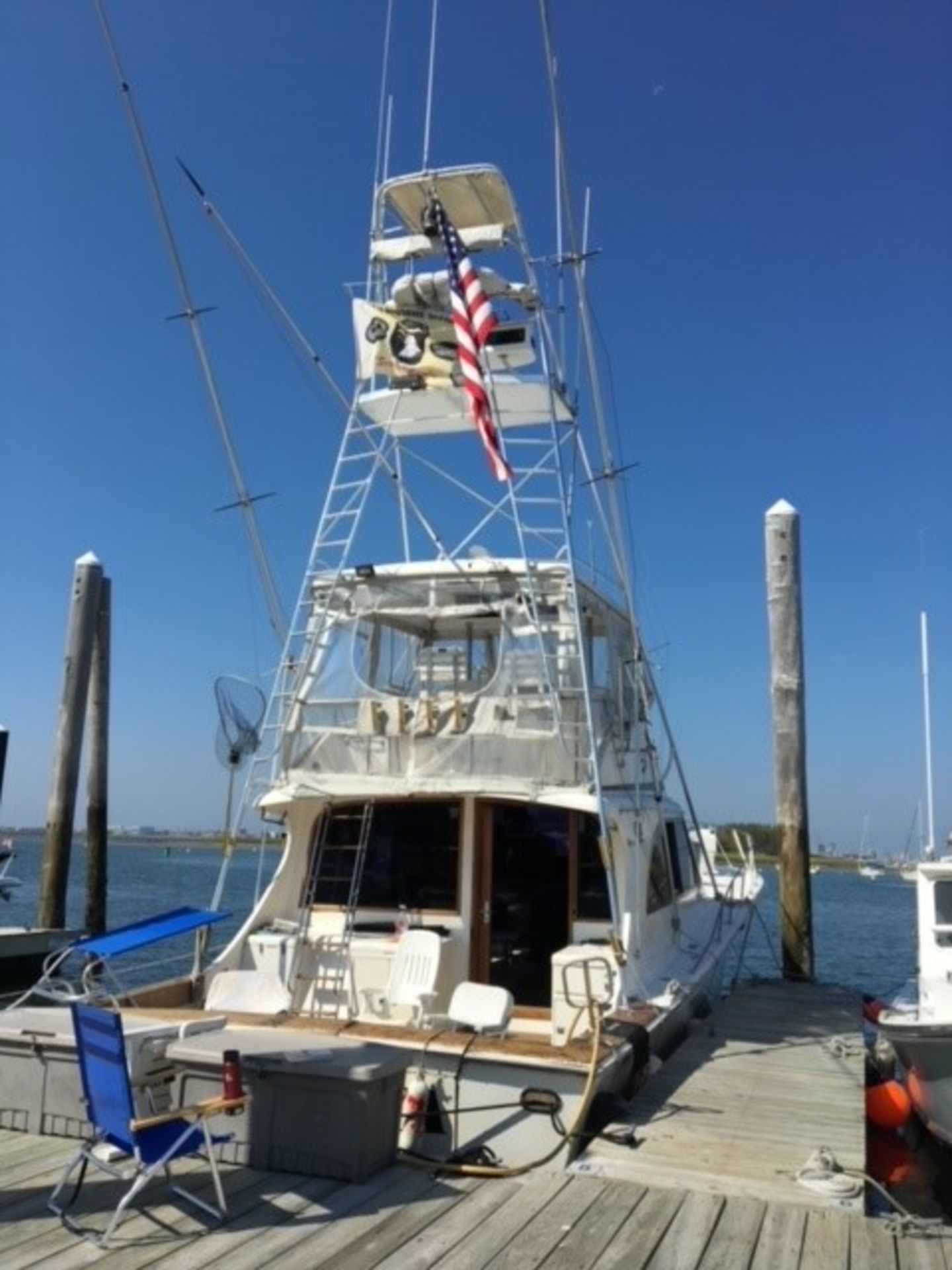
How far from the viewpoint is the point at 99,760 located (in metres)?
18.7

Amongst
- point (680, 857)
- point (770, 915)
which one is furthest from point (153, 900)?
point (680, 857)

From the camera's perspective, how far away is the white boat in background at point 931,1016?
28.9 ft

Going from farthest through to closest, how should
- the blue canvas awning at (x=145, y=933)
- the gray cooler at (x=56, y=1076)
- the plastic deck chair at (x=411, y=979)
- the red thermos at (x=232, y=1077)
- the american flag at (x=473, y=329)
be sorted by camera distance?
the american flag at (x=473, y=329), the plastic deck chair at (x=411, y=979), the blue canvas awning at (x=145, y=933), the gray cooler at (x=56, y=1076), the red thermos at (x=232, y=1077)

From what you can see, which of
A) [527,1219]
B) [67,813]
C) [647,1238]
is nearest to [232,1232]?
[527,1219]

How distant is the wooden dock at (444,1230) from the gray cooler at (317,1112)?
0.10 metres

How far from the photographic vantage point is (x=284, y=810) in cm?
980

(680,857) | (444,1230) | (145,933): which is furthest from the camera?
(680,857)

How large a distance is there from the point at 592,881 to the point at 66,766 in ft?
32.5

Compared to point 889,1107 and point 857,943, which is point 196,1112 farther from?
point 857,943

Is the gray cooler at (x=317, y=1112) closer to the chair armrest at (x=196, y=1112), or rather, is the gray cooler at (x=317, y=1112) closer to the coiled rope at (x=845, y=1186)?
the chair armrest at (x=196, y=1112)

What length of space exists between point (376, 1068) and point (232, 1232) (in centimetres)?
107

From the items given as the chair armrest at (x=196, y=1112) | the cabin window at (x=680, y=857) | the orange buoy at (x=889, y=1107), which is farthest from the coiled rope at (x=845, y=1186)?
the cabin window at (x=680, y=857)

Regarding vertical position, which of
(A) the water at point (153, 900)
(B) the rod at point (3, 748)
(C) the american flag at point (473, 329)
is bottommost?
(A) the water at point (153, 900)

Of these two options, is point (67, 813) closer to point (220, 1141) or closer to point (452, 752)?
point (452, 752)
